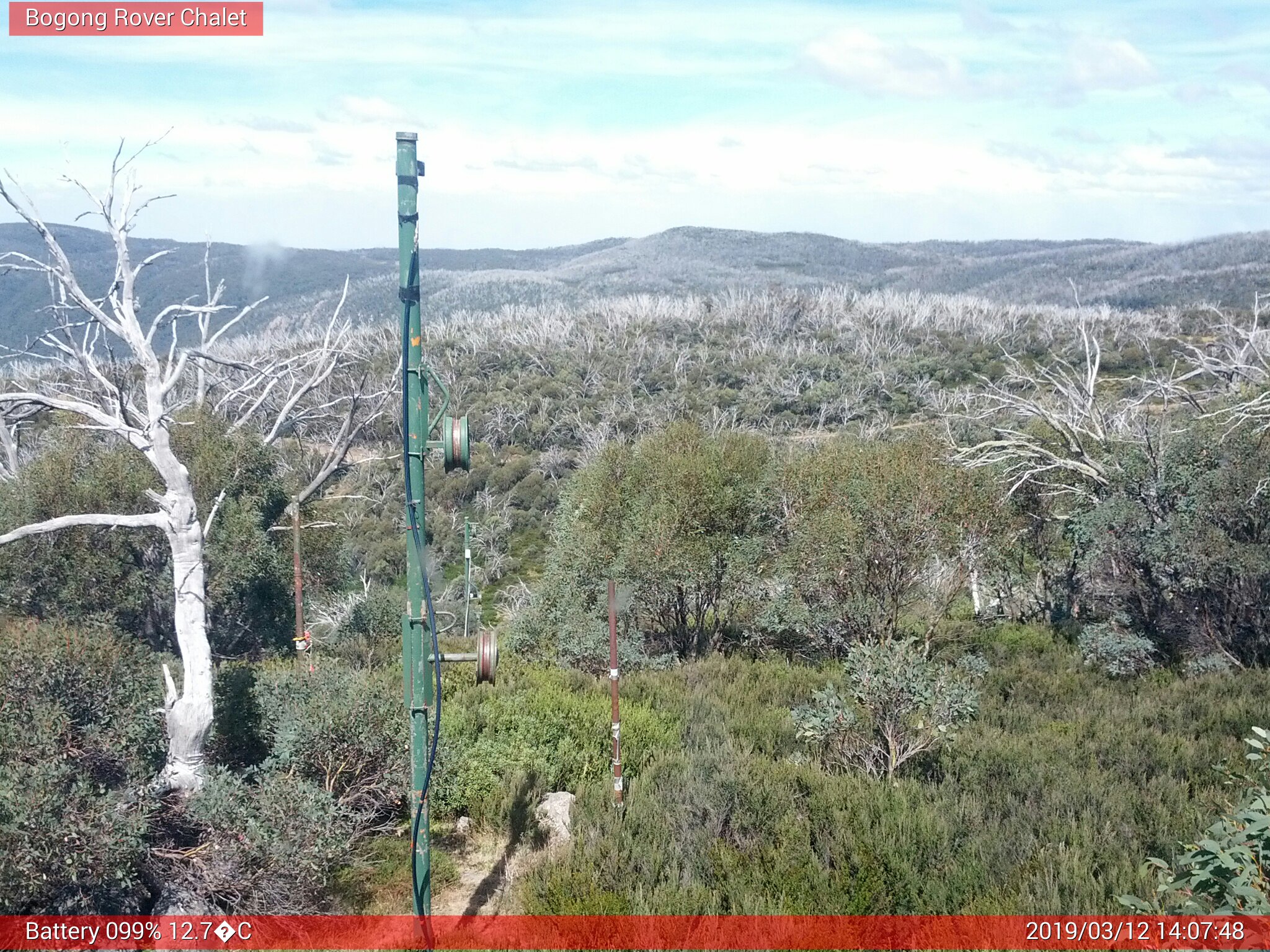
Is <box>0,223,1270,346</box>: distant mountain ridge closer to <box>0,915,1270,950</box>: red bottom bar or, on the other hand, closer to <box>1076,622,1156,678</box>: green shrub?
<box>0,915,1270,950</box>: red bottom bar

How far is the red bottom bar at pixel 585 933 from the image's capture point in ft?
17.2

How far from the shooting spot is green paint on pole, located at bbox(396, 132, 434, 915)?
15.7 ft

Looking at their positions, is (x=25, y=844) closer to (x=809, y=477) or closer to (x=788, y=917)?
(x=788, y=917)

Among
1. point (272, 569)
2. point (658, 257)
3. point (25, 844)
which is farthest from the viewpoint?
point (658, 257)

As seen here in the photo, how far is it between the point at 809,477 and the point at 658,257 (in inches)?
5269

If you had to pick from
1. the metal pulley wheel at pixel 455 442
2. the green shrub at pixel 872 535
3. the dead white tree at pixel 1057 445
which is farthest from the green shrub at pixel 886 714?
the dead white tree at pixel 1057 445

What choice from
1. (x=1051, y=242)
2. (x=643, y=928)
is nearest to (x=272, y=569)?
(x=643, y=928)

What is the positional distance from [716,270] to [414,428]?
130 m

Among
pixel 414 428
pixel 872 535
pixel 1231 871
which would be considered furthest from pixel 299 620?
pixel 1231 871

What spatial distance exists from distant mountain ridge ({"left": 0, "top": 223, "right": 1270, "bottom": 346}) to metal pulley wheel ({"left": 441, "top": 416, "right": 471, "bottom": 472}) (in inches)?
1014

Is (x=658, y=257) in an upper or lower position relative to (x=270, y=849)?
upper

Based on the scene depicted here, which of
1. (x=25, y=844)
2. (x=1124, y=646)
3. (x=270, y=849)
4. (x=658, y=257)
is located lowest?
(x=1124, y=646)

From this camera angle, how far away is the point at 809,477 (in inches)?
575

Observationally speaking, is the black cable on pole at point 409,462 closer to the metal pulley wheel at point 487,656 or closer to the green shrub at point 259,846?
the metal pulley wheel at point 487,656
